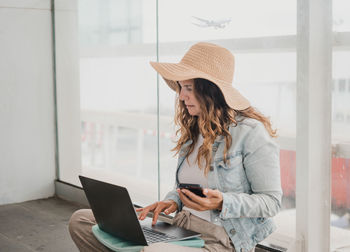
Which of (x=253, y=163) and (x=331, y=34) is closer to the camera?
(x=253, y=163)

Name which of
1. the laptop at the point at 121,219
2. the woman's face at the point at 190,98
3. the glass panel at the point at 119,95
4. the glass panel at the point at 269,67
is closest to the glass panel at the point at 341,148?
the glass panel at the point at 269,67

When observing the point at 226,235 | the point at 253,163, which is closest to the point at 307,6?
the point at 253,163

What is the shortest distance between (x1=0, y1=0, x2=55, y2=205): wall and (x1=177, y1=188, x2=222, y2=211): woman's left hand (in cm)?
253

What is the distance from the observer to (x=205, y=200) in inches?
64.5

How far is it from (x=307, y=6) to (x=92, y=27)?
1969mm

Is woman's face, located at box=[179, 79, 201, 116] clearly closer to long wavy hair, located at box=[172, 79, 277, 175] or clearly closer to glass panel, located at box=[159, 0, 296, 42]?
long wavy hair, located at box=[172, 79, 277, 175]

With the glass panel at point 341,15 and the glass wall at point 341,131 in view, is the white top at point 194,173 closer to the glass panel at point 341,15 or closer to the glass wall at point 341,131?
the glass wall at point 341,131

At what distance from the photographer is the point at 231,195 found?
168cm

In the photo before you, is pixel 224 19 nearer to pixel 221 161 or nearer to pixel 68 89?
pixel 221 161

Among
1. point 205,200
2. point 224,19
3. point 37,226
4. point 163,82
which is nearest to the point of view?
point 205,200

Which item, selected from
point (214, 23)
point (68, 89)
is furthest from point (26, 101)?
point (214, 23)

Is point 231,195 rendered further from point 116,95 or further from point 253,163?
point 116,95

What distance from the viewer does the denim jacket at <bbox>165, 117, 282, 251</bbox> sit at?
1.67 m

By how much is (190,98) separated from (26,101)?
237 cm
